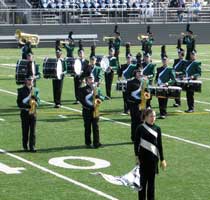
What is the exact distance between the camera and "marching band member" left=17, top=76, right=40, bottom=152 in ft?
51.4

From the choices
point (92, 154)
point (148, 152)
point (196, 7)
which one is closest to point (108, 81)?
point (92, 154)

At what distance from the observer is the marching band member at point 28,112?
1567cm

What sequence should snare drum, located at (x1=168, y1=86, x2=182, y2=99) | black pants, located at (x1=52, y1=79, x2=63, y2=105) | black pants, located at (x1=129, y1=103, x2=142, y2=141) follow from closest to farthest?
black pants, located at (x1=129, y1=103, x2=142, y2=141), snare drum, located at (x1=168, y1=86, x2=182, y2=99), black pants, located at (x1=52, y1=79, x2=63, y2=105)

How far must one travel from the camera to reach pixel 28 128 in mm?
15812

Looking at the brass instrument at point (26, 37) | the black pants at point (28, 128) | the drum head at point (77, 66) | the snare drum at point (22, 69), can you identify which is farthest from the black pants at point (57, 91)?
the brass instrument at point (26, 37)

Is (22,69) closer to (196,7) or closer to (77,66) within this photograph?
(77,66)

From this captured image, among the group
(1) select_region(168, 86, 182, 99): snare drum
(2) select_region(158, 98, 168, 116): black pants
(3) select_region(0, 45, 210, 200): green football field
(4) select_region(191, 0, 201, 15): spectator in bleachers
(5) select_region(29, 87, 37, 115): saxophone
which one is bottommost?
(3) select_region(0, 45, 210, 200): green football field

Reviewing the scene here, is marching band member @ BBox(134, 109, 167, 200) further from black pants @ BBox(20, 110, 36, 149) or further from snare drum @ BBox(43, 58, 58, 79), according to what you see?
snare drum @ BBox(43, 58, 58, 79)

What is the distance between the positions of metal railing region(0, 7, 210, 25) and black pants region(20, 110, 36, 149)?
31651mm

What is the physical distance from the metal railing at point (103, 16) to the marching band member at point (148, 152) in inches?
1442

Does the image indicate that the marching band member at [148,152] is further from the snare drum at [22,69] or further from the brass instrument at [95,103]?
the snare drum at [22,69]

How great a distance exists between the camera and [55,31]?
156ft

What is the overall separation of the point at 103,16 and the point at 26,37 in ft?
25.8

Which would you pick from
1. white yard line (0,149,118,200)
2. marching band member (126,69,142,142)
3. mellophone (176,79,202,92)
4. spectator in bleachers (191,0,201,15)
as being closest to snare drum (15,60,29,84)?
mellophone (176,79,202,92)
